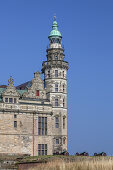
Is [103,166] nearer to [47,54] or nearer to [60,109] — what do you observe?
[60,109]

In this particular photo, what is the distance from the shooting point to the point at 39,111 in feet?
191

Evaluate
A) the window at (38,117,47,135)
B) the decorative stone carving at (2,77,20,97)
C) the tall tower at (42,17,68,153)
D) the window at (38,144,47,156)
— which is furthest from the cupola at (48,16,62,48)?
the window at (38,144,47,156)

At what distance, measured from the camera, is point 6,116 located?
181 ft

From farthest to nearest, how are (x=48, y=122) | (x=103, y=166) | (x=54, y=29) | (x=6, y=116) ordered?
(x=54, y=29) < (x=48, y=122) < (x=6, y=116) < (x=103, y=166)

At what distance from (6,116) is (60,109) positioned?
31.0ft

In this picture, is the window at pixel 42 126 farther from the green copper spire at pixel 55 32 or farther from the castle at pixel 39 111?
the green copper spire at pixel 55 32

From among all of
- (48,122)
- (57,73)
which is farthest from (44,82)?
(48,122)

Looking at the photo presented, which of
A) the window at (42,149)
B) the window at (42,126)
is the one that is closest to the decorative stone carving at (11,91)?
the window at (42,126)

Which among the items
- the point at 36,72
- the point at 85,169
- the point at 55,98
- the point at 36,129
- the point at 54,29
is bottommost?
the point at 85,169

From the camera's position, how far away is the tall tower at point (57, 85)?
194ft

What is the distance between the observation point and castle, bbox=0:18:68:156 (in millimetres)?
55281

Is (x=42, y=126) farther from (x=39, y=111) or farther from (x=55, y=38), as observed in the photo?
(x=55, y=38)

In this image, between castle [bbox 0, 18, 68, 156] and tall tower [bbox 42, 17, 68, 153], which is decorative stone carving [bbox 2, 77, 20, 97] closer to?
castle [bbox 0, 18, 68, 156]

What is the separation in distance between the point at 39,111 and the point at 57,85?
5.44m
